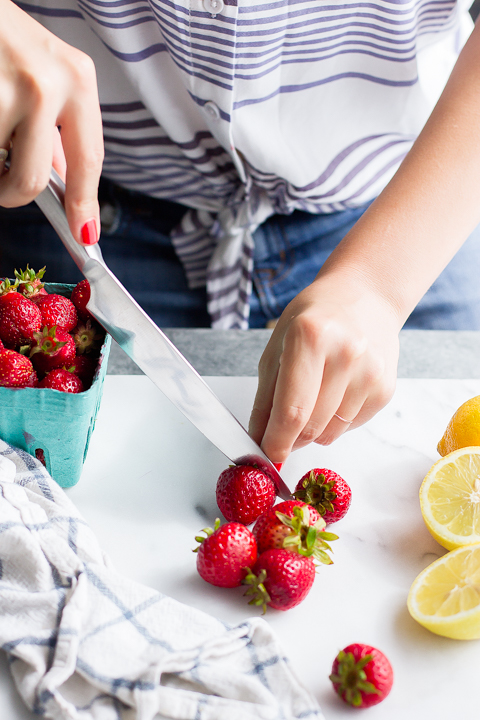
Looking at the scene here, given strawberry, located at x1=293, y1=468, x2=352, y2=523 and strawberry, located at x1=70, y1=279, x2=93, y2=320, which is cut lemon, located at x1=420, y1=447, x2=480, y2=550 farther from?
strawberry, located at x1=70, y1=279, x2=93, y2=320

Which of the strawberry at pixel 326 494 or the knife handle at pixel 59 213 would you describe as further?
the strawberry at pixel 326 494

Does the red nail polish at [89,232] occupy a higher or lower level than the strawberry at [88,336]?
higher

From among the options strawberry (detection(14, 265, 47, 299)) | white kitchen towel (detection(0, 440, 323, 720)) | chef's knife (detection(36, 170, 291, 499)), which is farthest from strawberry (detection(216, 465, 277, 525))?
strawberry (detection(14, 265, 47, 299))

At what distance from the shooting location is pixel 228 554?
2.20ft

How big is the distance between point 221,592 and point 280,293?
0.76 meters

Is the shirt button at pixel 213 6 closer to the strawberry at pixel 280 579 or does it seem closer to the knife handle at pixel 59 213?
the knife handle at pixel 59 213

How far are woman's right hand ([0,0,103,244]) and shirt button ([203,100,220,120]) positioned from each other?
1.28ft

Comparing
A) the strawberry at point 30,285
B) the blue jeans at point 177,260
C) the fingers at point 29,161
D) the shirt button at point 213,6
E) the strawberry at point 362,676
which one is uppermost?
the shirt button at point 213,6

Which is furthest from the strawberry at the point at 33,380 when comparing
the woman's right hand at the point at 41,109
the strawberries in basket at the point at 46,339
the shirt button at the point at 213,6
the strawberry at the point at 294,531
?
the shirt button at the point at 213,6

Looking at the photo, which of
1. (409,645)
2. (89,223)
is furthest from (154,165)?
(409,645)

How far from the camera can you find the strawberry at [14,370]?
2.38ft

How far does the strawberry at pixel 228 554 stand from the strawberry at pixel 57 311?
346mm

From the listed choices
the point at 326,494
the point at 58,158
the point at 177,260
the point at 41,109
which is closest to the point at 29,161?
the point at 41,109

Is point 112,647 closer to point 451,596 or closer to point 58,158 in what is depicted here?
point 451,596
